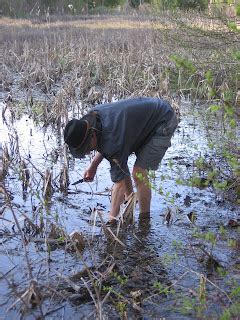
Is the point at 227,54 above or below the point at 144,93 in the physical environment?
above

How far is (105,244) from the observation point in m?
4.27

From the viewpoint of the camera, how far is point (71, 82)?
9.91 metres

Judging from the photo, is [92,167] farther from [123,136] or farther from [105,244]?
[105,244]

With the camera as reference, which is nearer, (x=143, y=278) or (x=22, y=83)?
(x=143, y=278)

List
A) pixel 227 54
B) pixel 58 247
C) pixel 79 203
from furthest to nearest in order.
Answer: pixel 227 54 < pixel 79 203 < pixel 58 247

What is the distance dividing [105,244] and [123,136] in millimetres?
966

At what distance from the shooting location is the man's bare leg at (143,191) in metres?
4.58

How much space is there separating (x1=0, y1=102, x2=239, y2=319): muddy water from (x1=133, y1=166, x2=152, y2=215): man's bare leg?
0.11m

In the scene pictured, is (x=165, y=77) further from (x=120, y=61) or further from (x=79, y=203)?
(x=79, y=203)

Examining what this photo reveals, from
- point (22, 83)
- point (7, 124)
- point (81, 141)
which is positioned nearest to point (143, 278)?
point (81, 141)

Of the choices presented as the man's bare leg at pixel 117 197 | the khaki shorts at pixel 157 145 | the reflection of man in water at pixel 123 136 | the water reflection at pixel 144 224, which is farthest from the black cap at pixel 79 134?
the water reflection at pixel 144 224

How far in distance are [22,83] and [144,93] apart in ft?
11.7

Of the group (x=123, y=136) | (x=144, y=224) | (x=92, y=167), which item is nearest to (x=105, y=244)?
(x=144, y=224)

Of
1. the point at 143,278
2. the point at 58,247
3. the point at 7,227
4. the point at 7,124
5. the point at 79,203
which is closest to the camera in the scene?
the point at 143,278
